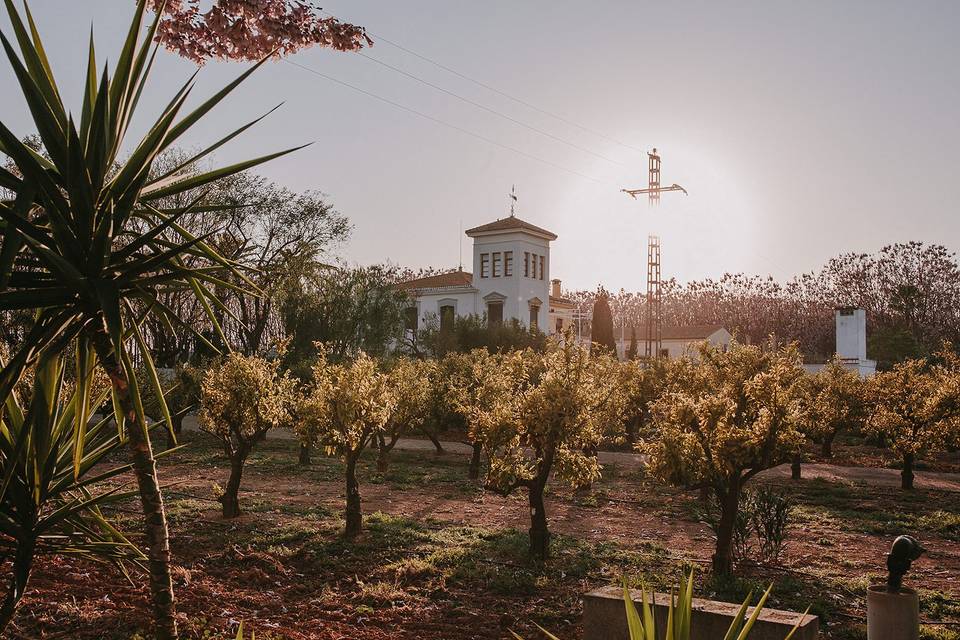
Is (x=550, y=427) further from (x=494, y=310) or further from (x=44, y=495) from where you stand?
(x=494, y=310)

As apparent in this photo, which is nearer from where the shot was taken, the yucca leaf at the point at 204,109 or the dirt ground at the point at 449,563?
the yucca leaf at the point at 204,109

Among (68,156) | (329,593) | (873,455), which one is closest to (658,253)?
(873,455)

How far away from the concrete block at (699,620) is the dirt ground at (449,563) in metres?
1.15

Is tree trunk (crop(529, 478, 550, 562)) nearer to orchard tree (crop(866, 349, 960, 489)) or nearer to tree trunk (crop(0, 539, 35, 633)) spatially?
tree trunk (crop(0, 539, 35, 633))

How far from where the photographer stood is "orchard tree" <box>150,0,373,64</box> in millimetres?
5754

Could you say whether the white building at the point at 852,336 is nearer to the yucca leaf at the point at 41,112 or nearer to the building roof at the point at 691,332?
the building roof at the point at 691,332

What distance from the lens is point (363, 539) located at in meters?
11.2

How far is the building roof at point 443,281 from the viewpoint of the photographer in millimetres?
61531

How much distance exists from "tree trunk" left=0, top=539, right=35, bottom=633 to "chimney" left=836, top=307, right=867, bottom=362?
126 ft

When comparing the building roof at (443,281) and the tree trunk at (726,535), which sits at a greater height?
the building roof at (443,281)

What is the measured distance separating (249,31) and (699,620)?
219 inches

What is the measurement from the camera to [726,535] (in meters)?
9.48

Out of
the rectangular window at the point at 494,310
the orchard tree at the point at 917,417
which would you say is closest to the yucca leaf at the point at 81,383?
the orchard tree at the point at 917,417

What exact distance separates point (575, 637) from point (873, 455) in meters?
20.0
